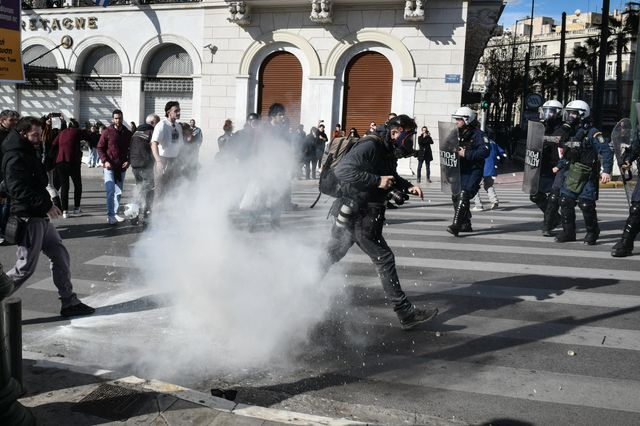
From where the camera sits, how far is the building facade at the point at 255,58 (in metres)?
21.3

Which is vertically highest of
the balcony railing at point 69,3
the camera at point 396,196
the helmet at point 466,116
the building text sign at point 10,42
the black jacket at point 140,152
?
the balcony railing at point 69,3

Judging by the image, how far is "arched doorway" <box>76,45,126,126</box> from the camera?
26031 mm

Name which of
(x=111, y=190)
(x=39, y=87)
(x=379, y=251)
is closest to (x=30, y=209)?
(x=379, y=251)

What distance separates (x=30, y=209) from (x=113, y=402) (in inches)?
91.3

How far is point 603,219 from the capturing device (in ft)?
37.5

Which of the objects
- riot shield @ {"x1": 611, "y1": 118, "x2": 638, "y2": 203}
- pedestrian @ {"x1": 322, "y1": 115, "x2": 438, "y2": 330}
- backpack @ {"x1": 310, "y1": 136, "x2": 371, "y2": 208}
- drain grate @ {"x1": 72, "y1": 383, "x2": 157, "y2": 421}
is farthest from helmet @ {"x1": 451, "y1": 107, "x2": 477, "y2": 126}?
drain grate @ {"x1": 72, "y1": 383, "x2": 157, "y2": 421}

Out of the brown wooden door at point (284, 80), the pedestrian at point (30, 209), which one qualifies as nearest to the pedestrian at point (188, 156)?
the pedestrian at point (30, 209)

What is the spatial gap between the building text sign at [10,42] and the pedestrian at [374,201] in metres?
3.10

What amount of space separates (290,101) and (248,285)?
1828 centimetres

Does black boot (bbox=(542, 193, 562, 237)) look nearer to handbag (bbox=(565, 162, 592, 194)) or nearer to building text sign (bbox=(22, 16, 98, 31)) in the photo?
handbag (bbox=(565, 162, 592, 194))

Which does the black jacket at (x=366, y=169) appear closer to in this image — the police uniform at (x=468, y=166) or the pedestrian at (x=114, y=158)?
the police uniform at (x=468, y=166)

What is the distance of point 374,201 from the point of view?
5.20 meters

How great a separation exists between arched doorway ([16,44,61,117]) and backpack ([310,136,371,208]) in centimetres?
2387

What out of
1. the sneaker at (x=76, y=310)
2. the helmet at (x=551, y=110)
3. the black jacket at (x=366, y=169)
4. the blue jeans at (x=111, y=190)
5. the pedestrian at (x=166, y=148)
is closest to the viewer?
the black jacket at (x=366, y=169)
